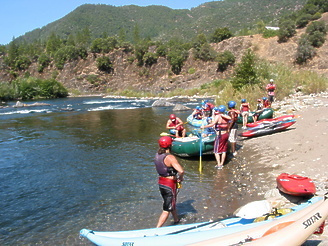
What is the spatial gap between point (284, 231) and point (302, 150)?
6022 millimetres

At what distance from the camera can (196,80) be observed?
192 ft

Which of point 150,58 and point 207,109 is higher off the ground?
point 150,58

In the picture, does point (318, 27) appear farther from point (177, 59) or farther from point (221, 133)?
point (221, 133)

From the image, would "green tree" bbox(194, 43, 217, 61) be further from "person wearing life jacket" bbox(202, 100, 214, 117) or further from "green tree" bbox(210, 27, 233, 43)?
A: "person wearing life jacket" bbox(202, 100, 214, 117)

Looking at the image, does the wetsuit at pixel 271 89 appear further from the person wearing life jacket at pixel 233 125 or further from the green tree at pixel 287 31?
the green tree at pixel 287 31

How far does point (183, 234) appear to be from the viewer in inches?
175

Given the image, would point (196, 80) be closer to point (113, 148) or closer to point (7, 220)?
point (113, 148)

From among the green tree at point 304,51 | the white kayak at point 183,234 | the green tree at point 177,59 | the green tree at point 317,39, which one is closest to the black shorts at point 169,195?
the white kayak at point 183,234

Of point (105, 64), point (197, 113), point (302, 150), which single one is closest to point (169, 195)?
point (302, 150)

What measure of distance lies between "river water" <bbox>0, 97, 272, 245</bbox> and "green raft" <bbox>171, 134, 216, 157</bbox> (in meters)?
0.34

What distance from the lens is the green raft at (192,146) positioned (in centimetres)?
994

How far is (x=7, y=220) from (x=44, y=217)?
0.84 metres

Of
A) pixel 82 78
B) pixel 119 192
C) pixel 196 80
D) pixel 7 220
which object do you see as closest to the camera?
pixel 7 220

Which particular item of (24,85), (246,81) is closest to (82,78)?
(24,85)
